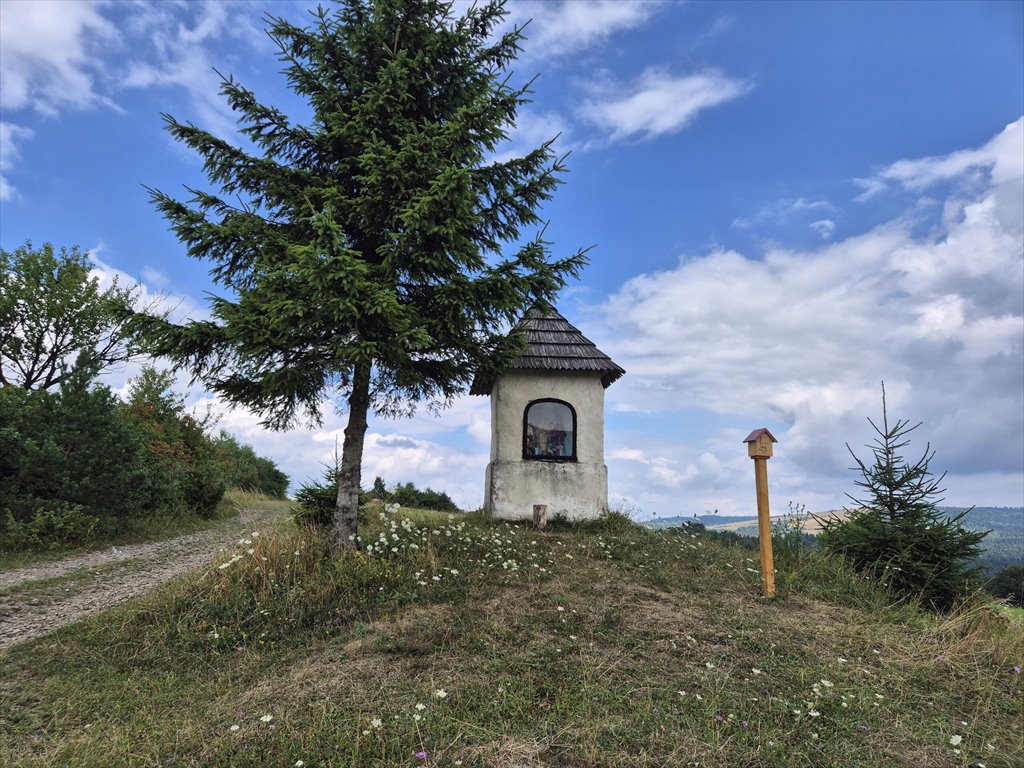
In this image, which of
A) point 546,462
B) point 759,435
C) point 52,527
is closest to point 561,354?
point 546,462

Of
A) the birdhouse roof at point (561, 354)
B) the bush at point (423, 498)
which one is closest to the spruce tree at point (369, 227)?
the birdhouse roof at point (561, 354)

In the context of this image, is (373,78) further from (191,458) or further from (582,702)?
(191,458)

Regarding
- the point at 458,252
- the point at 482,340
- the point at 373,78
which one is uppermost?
the point at 373,78

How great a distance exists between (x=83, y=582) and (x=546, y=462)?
898 cm

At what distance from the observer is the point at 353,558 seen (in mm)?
8062

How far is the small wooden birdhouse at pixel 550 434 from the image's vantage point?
12703 millimetres

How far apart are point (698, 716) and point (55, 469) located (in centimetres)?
1390

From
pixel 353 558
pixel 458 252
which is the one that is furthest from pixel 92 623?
pixel 458 252

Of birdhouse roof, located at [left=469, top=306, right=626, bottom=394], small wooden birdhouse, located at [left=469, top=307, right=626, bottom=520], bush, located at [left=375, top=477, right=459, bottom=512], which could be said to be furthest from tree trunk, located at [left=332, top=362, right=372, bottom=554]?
bush, located at [left=375, top=477, right=459, bottom=512]

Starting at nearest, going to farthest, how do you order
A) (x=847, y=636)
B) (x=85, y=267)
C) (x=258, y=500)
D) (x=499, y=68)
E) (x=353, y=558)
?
1. (x=847, y=636)
2. (x=353, y=558)
3. (x=499, y=68)
4. (x=85, y=267)
5. (x=258, y=500)

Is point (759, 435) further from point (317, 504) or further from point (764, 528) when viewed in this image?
point (317, 504)

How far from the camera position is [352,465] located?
890 centimetres

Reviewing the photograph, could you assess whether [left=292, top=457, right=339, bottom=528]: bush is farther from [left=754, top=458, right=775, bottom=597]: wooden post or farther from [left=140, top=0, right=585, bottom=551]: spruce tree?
[left=754, top=458, right=775, bottom=597]: wooden post

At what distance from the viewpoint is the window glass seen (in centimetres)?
1314
